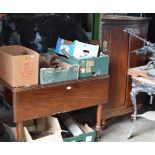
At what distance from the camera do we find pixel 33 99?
1.94 meters

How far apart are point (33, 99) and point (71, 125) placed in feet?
1.92

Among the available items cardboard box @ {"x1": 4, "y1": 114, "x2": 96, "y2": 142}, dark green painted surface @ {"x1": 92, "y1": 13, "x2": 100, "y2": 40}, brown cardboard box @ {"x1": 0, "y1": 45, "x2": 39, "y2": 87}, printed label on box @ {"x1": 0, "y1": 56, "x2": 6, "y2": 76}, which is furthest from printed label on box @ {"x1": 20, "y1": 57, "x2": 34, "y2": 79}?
dark green painted surface @ {"x1": 92, "y1": 13, "x2": 100, "y2": 40}

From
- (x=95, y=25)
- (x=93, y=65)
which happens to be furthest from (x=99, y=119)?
(x=95, y=25)

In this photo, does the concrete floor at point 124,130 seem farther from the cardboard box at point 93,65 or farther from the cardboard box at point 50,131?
the cardboard box at point 93,65

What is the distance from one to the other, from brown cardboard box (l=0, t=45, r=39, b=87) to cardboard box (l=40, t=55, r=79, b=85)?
2.2 inches

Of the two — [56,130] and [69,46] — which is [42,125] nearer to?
[56,130]

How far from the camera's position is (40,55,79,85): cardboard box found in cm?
193

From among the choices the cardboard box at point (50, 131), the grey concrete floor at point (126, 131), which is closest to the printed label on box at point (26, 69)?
the cardboard box at point (50, 131)

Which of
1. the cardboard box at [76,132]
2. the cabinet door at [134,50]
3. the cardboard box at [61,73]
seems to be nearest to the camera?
the cardboard box at [61,73]

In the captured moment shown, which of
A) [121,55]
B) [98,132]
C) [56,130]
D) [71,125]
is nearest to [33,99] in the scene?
[56,130]

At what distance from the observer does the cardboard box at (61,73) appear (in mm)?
1935

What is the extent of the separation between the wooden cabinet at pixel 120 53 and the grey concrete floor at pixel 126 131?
0.17 m

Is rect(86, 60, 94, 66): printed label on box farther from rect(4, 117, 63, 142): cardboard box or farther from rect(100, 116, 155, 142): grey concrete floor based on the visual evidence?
rect(100, 116, 155, 142): grey concrete floor
